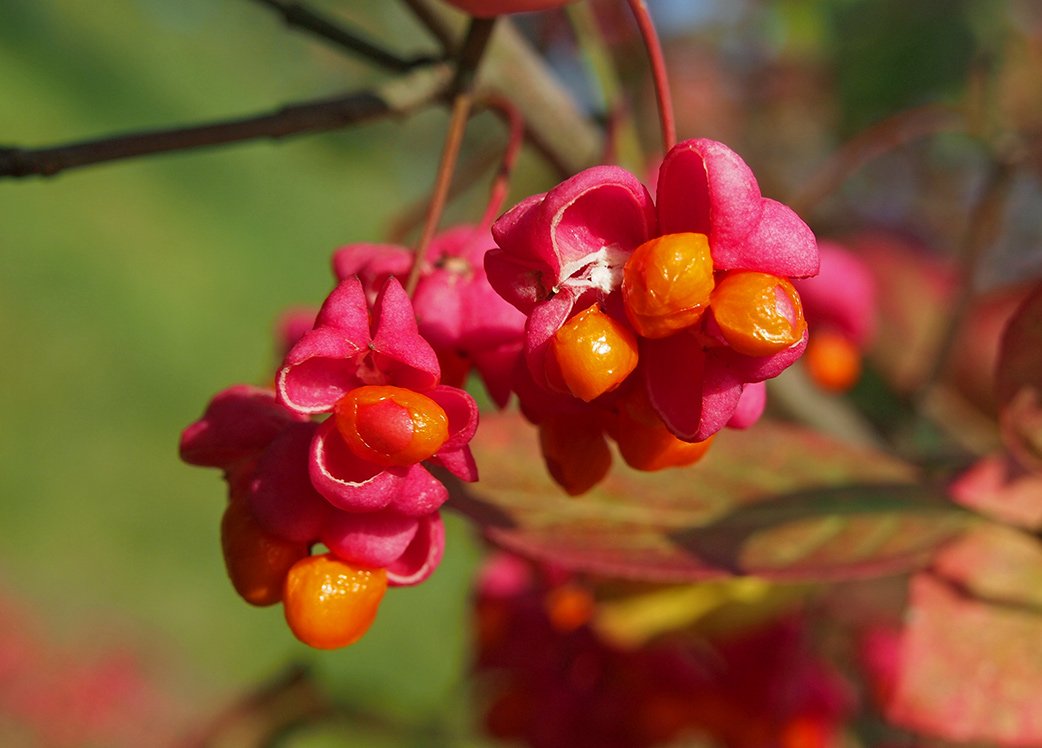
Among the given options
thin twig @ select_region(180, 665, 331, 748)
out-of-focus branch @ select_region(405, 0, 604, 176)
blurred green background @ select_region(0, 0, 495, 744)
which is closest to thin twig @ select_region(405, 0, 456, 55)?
out-of-focus branch @ select_region(405, 0, 604, 176)

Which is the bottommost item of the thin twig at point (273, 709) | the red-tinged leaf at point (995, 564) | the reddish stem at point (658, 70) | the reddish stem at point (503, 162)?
the thin twig at point (273, 709)

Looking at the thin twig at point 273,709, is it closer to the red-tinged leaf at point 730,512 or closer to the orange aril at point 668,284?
the red-tinged leaf at point 730,512

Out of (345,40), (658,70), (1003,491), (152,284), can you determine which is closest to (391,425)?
(658,70)

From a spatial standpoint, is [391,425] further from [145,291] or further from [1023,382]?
[145,291]

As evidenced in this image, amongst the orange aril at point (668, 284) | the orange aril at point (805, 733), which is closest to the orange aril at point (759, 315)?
the orange aril at point (668, 284)

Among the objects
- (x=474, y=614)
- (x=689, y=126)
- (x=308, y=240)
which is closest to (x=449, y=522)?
(x=474, y=614)

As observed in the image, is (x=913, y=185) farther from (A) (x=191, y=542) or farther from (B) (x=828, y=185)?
(A) (x=191, y=542)
